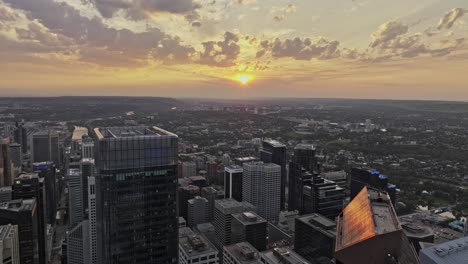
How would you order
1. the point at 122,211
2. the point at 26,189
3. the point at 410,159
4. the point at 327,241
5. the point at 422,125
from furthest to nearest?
the point at 422,125 → the point at 410,159 → the point at 26,189 → the point at 327,241 → the point at 122,211

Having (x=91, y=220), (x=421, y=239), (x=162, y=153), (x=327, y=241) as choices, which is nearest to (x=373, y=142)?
(x=421, y=239)

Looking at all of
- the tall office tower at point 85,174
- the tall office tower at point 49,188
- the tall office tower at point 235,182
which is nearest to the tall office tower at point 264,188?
the tall office tower at point 235,182

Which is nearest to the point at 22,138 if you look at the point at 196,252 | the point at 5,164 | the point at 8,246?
the point at 5,164

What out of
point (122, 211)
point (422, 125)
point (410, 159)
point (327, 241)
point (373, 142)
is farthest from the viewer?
Answer: point (422, 125)

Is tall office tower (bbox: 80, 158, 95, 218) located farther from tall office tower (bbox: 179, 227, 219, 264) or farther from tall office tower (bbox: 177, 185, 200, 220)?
tall office tower (bbox: 179, 227, 219, 264)

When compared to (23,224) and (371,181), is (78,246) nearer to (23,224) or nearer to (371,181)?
(23,224)

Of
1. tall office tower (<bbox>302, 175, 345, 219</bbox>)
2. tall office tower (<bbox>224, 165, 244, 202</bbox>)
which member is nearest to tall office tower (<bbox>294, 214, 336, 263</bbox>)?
tall office tower (<bbox>302, 175, 345, 219</bbox>)

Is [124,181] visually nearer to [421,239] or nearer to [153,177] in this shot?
[153,177]
